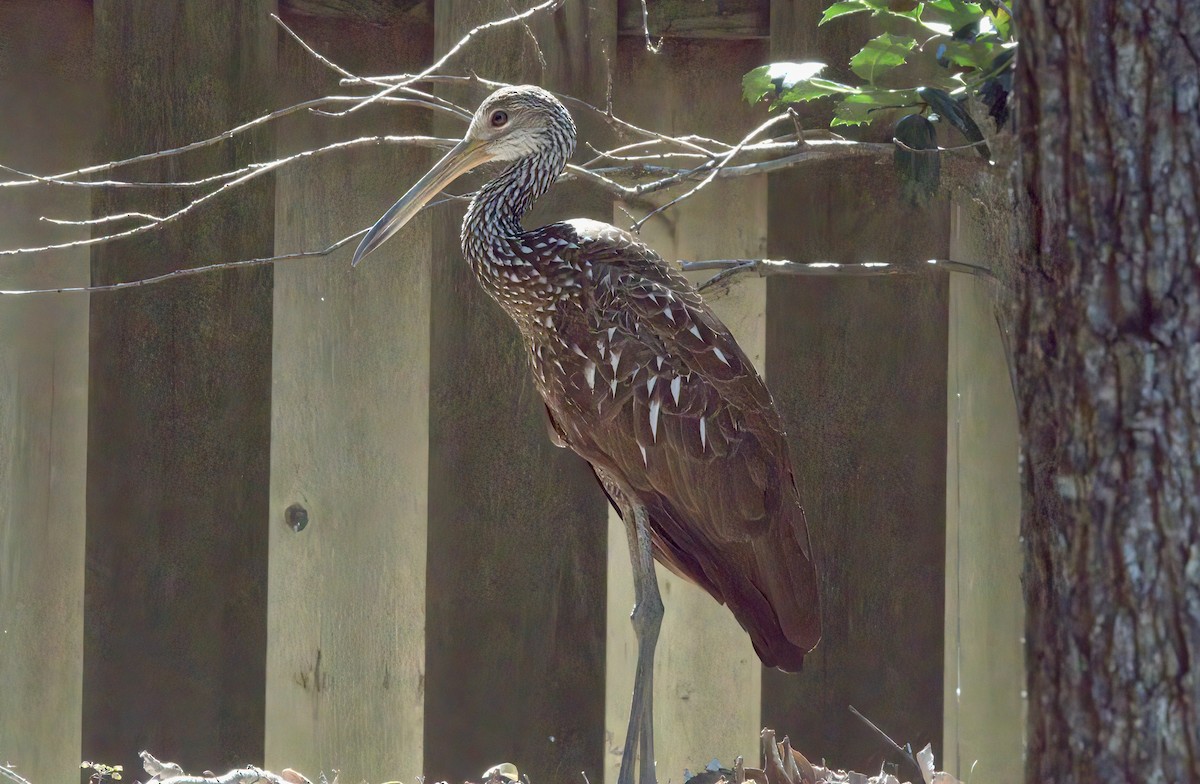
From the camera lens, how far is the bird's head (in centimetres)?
341

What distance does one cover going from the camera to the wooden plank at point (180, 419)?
11.6 ft

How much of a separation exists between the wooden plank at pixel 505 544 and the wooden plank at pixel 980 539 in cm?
94

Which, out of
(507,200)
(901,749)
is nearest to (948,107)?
(507,200)

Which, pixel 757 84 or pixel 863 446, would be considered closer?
pixel 757 84

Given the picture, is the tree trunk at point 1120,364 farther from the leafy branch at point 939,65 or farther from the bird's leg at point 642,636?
the bird's leg at point 642,636

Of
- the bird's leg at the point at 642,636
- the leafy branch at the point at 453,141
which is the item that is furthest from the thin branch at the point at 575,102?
the bird's leg at the point at 642,636

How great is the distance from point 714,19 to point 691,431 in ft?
3.63

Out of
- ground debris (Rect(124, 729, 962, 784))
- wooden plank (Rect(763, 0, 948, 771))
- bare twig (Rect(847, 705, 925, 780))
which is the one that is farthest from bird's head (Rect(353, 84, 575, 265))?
bare twig (Rect(847, 705, 925, 780))

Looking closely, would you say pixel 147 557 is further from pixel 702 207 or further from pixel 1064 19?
pixel 1064 19

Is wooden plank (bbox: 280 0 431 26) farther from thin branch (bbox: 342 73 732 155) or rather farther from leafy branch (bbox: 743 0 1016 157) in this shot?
leafy branch (bbox: 743 0 1016 157)

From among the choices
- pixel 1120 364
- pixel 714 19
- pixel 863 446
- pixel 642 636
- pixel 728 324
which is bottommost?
pixel 642 636

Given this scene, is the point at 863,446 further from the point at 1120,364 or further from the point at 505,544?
the point at 1120,364

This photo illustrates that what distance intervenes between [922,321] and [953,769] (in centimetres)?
118

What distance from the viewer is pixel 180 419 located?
362cm
